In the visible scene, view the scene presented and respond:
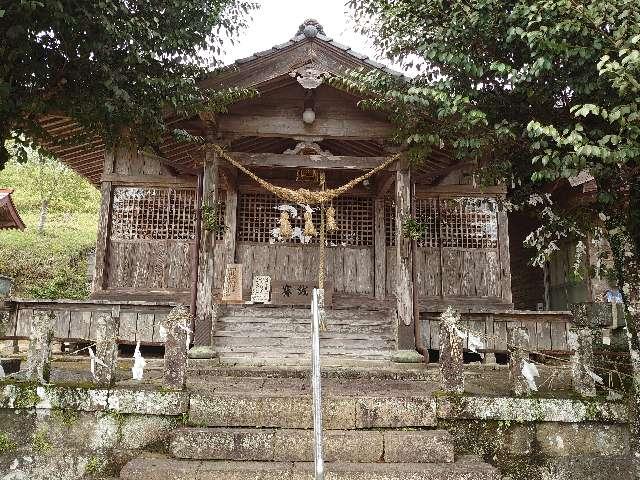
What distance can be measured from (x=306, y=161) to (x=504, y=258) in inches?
213

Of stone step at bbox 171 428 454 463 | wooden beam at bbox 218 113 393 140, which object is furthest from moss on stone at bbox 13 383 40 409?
wooden beam at bbox 218 113 393 140

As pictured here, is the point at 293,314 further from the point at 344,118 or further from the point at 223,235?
the point at 344,118

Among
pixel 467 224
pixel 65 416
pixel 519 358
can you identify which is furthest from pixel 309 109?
pixel 65 416

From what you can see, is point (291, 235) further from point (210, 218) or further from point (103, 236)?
point (103, 236)

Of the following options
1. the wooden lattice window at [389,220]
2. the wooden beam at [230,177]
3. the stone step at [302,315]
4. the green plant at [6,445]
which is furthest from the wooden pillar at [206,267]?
the wooden lattice window at [389,220]

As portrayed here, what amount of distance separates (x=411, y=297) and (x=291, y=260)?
3762mm

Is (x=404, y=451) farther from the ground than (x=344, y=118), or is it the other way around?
(x=344, y=118)

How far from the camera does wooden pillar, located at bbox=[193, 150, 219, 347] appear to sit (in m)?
8.77

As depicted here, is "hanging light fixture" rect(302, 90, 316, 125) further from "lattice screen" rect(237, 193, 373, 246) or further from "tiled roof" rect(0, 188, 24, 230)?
"tiled roof" rect(0, 188, 24, 230)

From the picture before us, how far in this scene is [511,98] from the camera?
7234 millimetres

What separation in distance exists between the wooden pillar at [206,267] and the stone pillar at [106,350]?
9.81ft

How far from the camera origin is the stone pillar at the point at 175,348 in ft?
19.0

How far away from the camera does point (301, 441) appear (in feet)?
17.1

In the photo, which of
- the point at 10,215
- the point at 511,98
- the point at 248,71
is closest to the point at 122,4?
the point at 248,71
